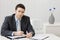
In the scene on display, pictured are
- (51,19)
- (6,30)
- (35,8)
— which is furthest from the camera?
(35,8)

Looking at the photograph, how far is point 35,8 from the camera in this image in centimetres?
450

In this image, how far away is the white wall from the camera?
4383 mm

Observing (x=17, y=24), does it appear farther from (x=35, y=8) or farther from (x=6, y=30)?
(x=35, y=8)

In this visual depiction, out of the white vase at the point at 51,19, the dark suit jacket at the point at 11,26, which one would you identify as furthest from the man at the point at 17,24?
the white vase at the point at 51,19

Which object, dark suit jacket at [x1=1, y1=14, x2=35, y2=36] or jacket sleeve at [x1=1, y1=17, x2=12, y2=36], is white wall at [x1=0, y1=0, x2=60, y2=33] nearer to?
dark suit jacket at [x1=1, y1=14, x2=35, y2=36]

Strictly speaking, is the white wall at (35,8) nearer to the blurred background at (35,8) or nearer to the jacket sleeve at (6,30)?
the blurred background at (35,8)

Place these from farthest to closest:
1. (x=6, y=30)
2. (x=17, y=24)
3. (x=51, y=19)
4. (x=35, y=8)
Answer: (x=35, y=8)
(x=51, y=19)
(x=17, y=24)
(x=6, y=30)

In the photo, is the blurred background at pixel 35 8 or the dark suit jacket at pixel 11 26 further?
the blurred background at pixel 35 8

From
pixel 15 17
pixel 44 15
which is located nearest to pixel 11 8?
pixel 44 15

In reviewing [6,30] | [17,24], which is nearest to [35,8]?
[17,24]

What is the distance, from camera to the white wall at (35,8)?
4.38 meters

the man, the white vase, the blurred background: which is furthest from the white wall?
the man

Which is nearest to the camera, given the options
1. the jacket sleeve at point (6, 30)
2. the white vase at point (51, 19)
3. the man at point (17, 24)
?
the jacket sleeve at point (6, 30)

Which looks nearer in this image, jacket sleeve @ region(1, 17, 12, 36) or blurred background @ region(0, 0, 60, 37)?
jacket sleeve @ region(1, 17, 12, 36)
